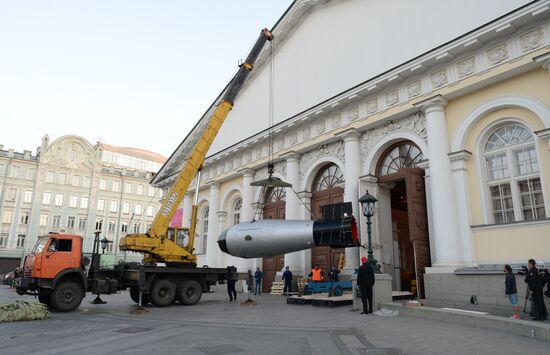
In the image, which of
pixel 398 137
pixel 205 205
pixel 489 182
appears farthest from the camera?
pixel 205 205

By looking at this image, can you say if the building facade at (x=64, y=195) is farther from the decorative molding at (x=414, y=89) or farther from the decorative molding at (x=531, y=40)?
the decorative molding at (x=531, y=40)

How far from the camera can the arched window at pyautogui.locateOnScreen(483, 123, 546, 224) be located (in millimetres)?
12298

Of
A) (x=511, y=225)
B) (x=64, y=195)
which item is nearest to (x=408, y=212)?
(x=511, y=225)

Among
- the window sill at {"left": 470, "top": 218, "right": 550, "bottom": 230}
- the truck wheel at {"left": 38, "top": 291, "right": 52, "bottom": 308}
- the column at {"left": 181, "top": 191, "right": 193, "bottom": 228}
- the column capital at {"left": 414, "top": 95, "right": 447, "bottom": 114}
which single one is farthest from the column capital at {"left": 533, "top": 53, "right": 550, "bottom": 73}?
the column at {"left": 181, "top": 191, "right": 193, "bottom": 228}

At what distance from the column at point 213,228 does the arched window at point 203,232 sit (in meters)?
1.84

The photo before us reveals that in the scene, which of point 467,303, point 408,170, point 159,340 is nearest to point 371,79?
point 408,170

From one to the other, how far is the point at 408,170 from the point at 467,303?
16.7 ft

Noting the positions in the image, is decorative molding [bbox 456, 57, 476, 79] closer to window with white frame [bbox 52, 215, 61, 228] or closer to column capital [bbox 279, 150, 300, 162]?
column capital [bbox 279, 150, 300, 162]

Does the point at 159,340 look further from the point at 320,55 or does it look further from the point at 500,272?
the point at 320,55

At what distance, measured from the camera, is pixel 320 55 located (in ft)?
67.5

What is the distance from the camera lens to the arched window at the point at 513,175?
40.3ft

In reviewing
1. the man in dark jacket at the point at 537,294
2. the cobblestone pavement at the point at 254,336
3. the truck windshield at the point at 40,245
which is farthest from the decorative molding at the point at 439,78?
the truck windshield at the point at 40,245

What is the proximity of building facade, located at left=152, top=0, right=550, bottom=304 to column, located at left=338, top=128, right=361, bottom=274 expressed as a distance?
0.16 ft

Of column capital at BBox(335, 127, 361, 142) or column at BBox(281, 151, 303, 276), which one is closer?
column capital at BBox(335, 127, 361, 142)
